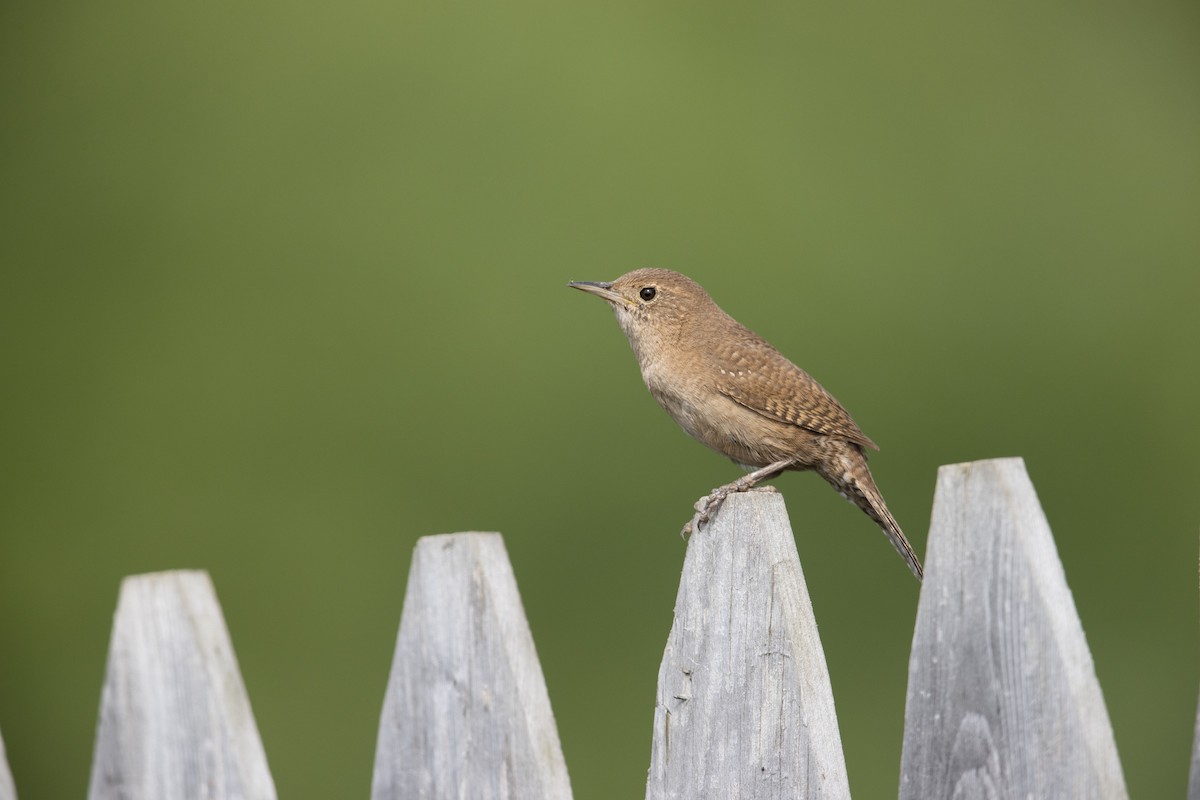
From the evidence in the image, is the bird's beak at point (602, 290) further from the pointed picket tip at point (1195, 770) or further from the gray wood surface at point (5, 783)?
the pointed picket tip at point (1195, 770)

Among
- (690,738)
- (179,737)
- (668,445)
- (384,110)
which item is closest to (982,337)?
(668,445)

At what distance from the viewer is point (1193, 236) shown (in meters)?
6.30

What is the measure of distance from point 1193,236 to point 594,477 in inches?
115

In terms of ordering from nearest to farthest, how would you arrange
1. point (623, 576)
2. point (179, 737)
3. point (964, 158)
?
point (179, 737) → point (623, 576) → point (964, 158)

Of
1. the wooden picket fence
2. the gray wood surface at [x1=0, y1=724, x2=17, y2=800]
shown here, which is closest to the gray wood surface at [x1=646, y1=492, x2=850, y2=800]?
the wooden picket fence

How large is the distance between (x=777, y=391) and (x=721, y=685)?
212 cm

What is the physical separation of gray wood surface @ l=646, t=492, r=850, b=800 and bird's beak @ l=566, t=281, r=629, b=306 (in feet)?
8.24

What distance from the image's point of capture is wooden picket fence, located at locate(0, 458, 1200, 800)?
2.14m

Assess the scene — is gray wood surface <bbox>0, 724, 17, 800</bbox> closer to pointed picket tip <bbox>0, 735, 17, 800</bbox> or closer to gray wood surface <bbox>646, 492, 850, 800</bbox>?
pointed picket tip <bbox>0, 735, 17, 800</bbox>

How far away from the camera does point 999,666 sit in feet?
7.11

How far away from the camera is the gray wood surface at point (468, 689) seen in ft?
7.71

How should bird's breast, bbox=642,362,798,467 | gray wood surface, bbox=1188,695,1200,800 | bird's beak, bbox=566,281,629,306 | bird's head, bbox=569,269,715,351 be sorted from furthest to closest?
1. bird's beak, bbox=566,281,629,306
2. bird's head, bbox=569,269,715,351
3. bird's breast, bbox=642,362,798,467
4. gray wood surface, bbox=1188,695,1200,800

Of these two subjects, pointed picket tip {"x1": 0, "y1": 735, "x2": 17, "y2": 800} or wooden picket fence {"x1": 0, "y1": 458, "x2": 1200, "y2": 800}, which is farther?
pointed picket tip {"x1": 0, "y1": 735, "x2": 17, "y2": 800}

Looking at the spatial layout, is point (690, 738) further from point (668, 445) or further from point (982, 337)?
point (982, 337)
